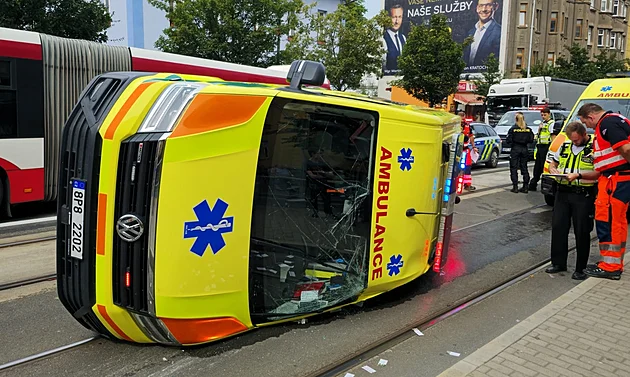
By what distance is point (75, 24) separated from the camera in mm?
16312

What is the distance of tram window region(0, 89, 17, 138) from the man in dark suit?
4586cm

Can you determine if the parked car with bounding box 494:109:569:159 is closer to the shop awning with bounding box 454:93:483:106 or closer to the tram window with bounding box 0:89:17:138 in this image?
the tram window with bounding box 0:89:17:138

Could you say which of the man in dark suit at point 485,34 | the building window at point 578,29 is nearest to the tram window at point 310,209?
the man in dark suit at point 485,34

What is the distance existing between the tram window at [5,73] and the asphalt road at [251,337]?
4.44 m

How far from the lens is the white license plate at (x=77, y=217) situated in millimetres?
3381

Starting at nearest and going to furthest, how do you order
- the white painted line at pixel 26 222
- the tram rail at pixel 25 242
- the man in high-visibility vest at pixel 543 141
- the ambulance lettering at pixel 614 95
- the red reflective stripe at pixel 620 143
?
the red reflective stripe at pixel 620 143 → the tram rail at pixel 25 242 → the white painted line at pixel 26 222 → the ambulance lettering at pixel 614 95 → the man in high-visibility vest at pixel 543 141

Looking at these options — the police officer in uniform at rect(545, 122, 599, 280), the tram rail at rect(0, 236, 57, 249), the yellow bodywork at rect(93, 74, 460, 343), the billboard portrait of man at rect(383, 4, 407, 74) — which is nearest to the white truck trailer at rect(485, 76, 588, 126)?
the police officer in uniform at rect(545, 122, 599, 280)

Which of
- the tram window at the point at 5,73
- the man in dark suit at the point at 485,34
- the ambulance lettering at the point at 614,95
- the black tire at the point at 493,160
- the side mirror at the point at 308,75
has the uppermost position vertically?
the man in dark suit at the point at 485,34

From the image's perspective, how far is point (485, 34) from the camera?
49.2 meters

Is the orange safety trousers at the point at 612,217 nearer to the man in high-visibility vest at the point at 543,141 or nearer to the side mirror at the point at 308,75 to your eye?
the side mirror at the point at 308,75

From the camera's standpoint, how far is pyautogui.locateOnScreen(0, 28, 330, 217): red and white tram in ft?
27.3

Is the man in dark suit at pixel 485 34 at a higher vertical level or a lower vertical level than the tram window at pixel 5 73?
higher

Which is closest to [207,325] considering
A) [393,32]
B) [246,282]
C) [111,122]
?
[246,282]

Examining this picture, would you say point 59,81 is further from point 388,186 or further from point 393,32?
point 393,32
